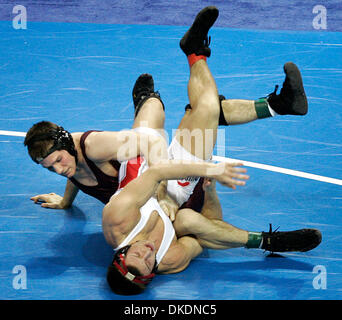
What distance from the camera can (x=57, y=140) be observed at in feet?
13.0

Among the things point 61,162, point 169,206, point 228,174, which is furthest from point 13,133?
point 228,174

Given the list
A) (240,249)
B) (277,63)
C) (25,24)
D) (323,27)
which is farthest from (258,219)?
(25,24)

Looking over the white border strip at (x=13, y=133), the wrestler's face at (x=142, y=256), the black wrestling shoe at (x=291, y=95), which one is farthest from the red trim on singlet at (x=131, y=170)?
the white border strip at (x=13, y=133)

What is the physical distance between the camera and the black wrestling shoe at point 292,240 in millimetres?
4188

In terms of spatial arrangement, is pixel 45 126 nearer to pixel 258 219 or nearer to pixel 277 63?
pixel 258 219

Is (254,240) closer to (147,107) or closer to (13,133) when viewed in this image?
(147,107)

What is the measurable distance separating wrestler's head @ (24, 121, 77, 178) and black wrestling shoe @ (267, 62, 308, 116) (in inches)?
59.5

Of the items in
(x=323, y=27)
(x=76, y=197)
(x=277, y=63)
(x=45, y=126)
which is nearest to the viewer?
(x=45, y=126)

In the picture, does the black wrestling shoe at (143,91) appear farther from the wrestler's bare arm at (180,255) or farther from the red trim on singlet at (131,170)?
the wrestler's bare arm at (180,255)

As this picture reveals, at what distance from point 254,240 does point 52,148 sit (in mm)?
1530

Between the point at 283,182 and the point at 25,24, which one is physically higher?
the point at 25,24

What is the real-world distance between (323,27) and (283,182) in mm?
3897

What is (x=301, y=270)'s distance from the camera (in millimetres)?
4086

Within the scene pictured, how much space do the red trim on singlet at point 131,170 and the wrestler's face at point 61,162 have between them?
352 millimetres
